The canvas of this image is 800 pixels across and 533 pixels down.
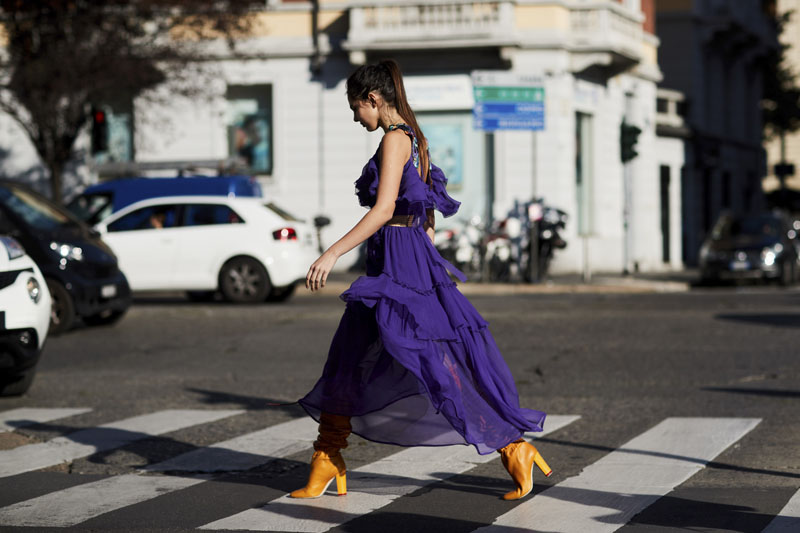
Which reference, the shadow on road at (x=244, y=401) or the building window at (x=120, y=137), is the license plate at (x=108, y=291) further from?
the building window at (x=120, y=137)

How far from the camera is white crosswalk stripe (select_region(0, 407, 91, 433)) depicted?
322 inches

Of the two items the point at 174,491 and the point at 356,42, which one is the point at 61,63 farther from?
the point at 174,491

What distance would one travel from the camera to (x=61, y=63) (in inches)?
959

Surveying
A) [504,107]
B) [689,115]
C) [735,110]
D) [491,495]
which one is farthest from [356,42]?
[491,495]

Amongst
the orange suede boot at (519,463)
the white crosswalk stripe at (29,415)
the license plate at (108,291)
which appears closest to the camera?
the orange suede boot at (519,463)

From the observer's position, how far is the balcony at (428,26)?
28672 mm

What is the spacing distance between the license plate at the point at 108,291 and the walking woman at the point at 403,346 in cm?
919

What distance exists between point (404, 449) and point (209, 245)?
1220cm

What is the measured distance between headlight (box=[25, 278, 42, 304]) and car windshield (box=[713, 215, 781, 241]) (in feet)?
60.1

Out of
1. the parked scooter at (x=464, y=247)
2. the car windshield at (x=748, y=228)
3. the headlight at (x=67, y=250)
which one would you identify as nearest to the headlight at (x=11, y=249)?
the headlight at (x=67, y=250)

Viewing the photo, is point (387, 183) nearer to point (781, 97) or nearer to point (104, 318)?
point (104, 318)

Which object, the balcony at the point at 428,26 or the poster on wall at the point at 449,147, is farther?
the poster on wall at the point at 449,147

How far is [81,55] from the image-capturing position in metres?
24.5

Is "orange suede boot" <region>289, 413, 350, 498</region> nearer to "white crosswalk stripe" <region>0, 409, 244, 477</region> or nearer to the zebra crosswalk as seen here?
the zebra crosswalk
